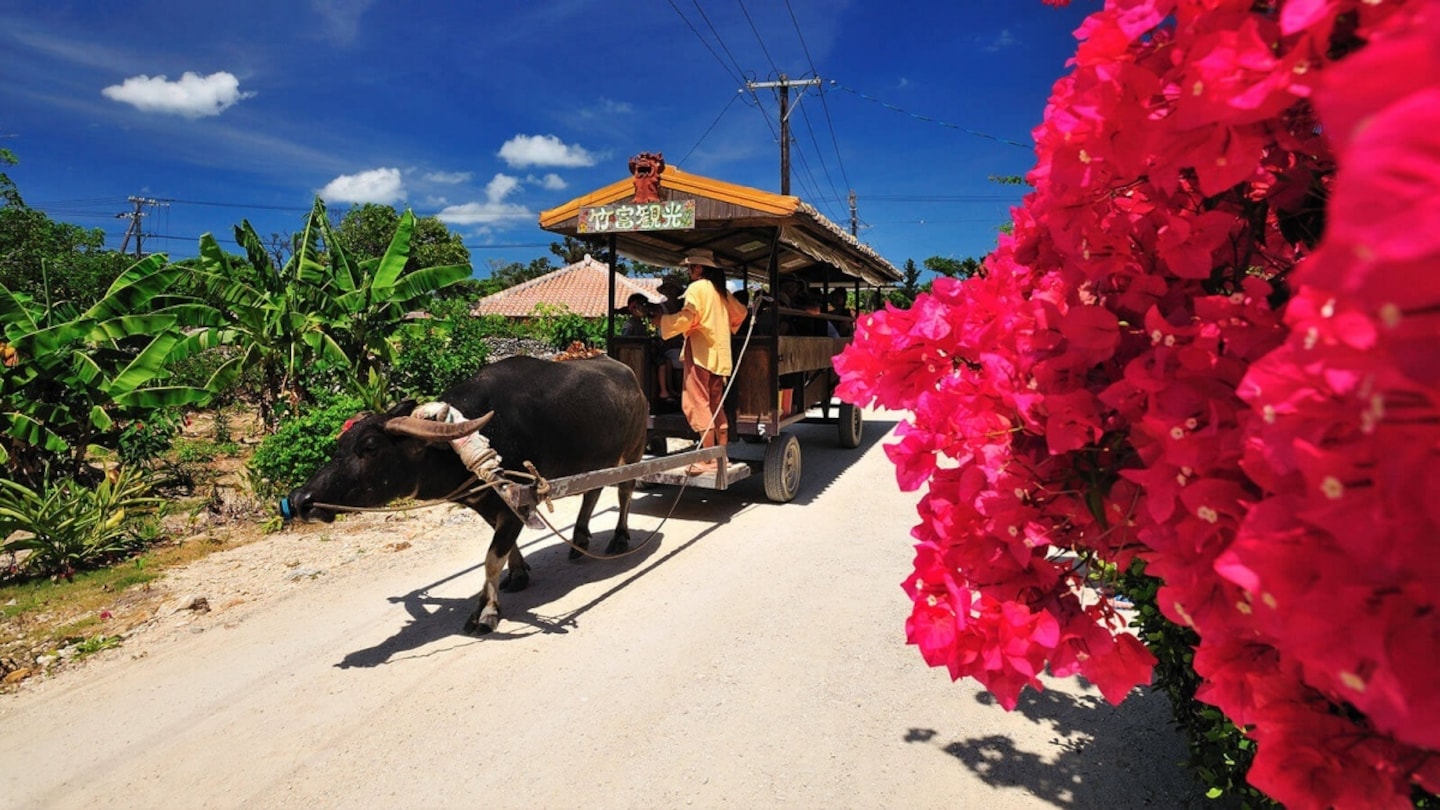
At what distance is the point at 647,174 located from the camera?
542 cm

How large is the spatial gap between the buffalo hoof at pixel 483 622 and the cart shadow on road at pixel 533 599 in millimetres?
32

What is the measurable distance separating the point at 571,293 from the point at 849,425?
21.9m

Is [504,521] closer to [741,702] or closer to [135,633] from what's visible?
[741,702]

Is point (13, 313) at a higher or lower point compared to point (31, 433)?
higher

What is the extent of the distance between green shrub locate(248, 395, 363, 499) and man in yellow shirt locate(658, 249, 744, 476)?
358cm

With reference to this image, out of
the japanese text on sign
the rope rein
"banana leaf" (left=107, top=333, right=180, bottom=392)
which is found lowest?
the rope rein

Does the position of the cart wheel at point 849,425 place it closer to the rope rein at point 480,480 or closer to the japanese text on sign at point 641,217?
the japanese text on sign at point 641,217

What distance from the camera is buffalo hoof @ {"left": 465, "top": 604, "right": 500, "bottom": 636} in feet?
12.0

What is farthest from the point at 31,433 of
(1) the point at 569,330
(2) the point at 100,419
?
(1) the point at 569,330

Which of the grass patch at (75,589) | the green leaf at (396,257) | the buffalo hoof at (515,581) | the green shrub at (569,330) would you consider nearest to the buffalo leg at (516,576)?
the buffalo hoof at (515,581)

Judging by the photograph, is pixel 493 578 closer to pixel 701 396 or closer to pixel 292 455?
pixel 701 396

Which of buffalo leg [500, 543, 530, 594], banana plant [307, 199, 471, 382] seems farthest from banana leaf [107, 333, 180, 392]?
buffalo leg [500, 543, 530, 594]

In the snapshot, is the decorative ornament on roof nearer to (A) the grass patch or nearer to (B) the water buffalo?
(B) the water buffalo

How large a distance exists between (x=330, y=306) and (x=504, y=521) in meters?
5.78
